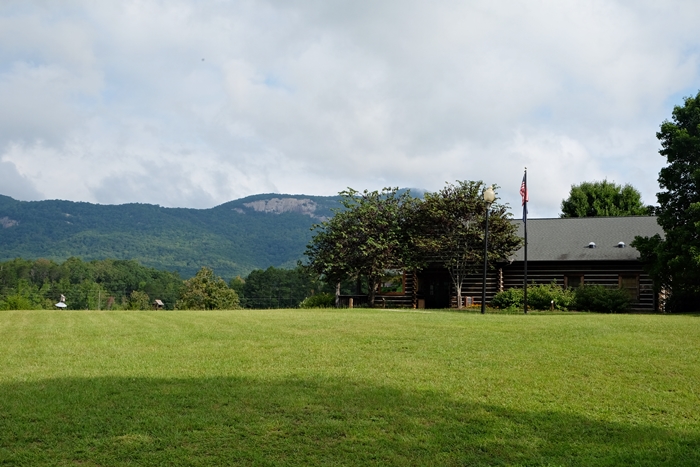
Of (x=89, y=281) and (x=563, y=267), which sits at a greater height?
(x=563, y=267)

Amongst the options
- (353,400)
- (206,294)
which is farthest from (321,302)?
(353,400)

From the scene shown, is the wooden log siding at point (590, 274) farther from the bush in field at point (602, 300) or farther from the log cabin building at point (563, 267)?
the bush in field at point (602, 300)

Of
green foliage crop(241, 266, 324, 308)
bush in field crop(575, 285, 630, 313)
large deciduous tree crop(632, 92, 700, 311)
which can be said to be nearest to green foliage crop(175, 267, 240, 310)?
green foliage crop(241, 266, 324, 308)

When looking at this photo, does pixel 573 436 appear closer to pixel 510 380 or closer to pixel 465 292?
pixel 510 380

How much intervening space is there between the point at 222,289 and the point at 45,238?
150 m

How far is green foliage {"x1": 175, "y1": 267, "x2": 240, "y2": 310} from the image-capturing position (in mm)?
56094

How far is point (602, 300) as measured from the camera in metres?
26.4

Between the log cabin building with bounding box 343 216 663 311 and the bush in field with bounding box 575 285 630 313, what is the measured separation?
12.9 ft

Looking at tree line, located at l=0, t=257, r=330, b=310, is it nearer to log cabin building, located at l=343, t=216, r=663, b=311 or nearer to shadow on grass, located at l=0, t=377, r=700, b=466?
log cabin building, located at l=343, t=216, r=663, b=311

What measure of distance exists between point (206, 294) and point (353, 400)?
51.2 m

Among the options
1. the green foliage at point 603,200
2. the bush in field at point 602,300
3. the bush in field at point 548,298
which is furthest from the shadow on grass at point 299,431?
the green foliage at point 603,200

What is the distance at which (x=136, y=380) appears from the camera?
27.3ft

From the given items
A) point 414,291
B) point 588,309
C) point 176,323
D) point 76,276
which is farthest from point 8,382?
point 76,276

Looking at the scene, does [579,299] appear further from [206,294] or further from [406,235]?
[206,294]
